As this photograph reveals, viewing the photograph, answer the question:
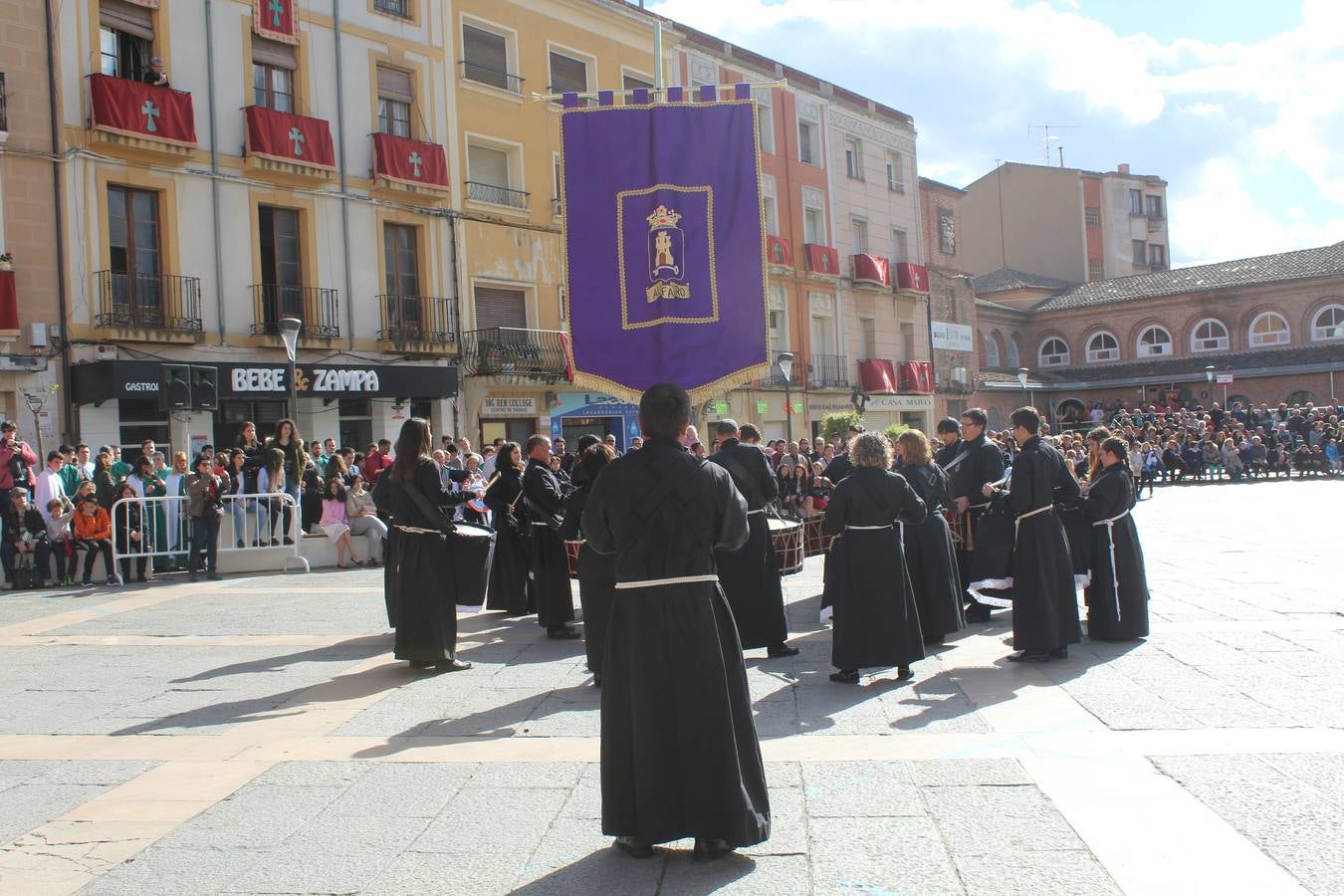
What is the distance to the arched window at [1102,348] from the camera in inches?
2100

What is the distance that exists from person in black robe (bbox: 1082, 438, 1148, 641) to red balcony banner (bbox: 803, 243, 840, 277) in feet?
88.5

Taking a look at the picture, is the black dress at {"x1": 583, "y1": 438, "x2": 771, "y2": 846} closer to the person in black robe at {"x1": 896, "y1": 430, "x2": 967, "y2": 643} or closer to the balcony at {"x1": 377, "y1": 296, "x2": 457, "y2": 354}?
the person in black robe at {"x1": 896, "y1": 430, "x2": 967, "y2": 643}

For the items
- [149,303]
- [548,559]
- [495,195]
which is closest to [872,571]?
[548,559]

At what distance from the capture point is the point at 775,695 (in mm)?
7129

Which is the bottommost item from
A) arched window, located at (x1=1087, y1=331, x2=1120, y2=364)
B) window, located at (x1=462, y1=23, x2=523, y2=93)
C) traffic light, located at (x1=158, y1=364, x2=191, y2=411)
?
traffic light, located at (x1=158, y1=364, x2=191, y2=411)

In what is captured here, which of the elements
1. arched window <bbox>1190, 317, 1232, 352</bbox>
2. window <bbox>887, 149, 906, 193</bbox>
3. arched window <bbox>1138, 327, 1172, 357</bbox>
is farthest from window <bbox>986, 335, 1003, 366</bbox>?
window <bbox>887, 149, 906, 193</bbox>

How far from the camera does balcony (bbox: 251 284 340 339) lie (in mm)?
21047

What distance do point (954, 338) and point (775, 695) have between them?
3863 centimetres

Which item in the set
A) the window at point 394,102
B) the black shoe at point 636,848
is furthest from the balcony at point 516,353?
the black shoe at point 636,848

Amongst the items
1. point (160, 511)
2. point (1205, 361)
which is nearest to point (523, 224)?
point (160, 511)

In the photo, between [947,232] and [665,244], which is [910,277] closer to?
[947,232]

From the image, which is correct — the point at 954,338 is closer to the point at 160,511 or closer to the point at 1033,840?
the point at 160,511

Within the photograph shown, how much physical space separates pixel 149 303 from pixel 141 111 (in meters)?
3.20

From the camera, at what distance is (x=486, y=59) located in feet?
85.5
